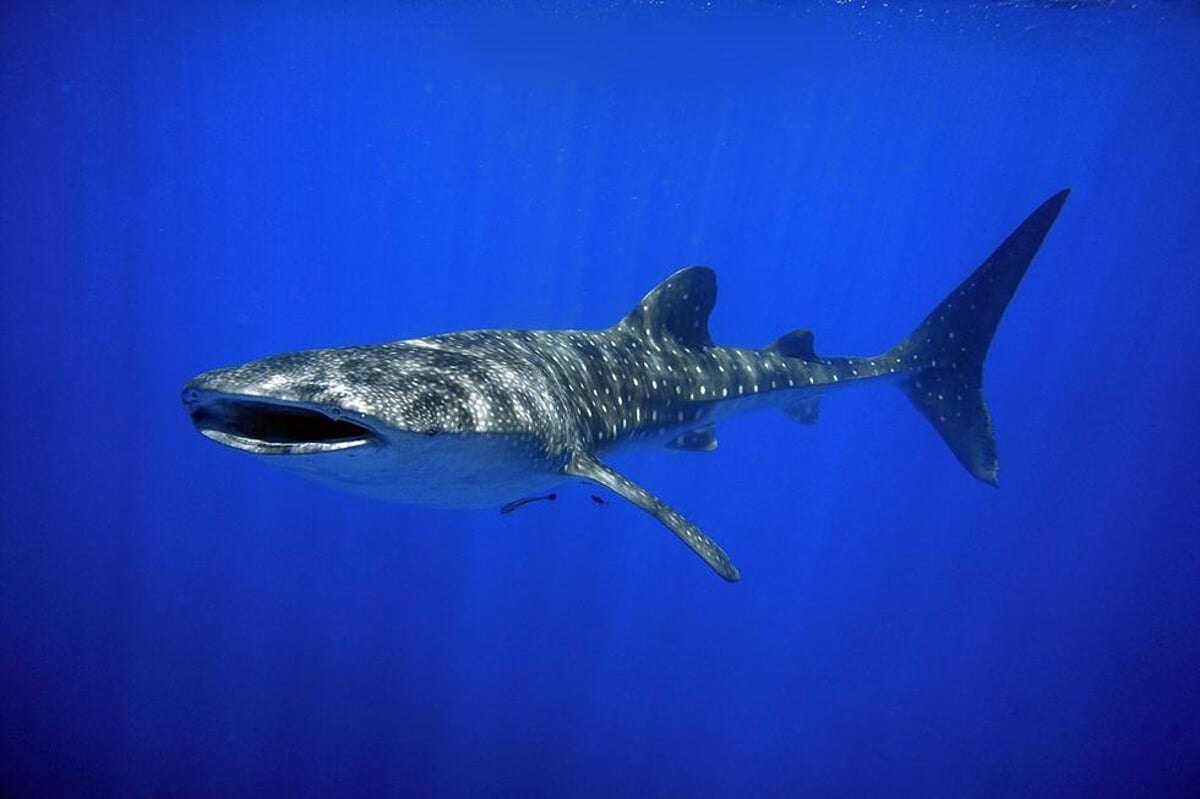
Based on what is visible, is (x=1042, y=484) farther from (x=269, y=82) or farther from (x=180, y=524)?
(x=269, y=82)

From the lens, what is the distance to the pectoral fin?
4.11 m

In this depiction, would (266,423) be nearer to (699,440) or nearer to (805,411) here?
(699,440)

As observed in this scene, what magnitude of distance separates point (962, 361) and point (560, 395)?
5.29 meters

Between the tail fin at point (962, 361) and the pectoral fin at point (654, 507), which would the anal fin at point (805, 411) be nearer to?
the tail fin at point (962, 361)

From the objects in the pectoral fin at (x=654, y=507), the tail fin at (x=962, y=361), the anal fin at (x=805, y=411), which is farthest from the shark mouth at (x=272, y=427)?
the tail fin at (x=962, y=361)

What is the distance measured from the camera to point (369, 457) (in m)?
2.82

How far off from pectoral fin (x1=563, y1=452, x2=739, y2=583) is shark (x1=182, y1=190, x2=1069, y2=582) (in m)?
0.01

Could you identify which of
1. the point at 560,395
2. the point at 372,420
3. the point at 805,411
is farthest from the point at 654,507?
the point at 805,411

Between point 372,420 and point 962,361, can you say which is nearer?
point 372,420

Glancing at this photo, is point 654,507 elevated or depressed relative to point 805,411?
depressed

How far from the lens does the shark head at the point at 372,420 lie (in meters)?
2.59

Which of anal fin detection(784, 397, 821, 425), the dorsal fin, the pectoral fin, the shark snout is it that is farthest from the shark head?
anal fin detection(784, 397, 821, 425)

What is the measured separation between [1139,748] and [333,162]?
154ft

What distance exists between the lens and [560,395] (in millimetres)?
4484
